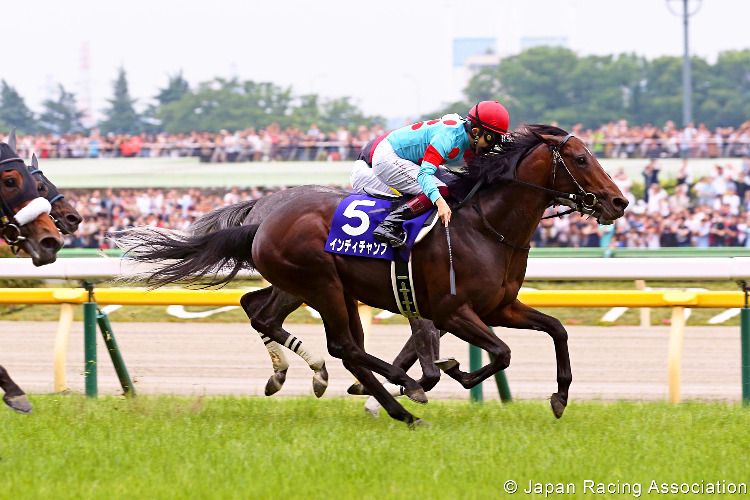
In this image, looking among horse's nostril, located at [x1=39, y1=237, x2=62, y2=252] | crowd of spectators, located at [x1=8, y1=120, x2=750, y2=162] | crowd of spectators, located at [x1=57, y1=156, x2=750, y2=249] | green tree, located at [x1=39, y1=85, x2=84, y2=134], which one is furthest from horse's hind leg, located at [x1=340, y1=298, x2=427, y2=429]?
green tree, located at [x1=39, y1=85, x2=84, y2=134]

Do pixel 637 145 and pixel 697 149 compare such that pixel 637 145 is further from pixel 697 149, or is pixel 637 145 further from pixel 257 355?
pixel 257 355

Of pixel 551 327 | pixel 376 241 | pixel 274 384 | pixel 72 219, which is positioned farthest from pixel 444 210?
pixel 72 219

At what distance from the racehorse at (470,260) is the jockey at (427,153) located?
0.12 m

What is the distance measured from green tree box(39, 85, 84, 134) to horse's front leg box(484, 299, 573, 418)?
46329 mm

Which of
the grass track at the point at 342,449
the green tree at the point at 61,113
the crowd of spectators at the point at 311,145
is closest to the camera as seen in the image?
the grass track at the point at 342,449

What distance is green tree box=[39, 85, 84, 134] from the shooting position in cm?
4953

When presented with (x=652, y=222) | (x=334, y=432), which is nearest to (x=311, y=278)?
(x=334, y=432)

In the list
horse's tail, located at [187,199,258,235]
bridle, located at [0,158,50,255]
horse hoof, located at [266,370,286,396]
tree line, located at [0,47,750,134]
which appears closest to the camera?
bridle, located at [0,158,50,255]

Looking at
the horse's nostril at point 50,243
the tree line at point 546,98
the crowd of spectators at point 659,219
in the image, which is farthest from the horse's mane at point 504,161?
the tree line at point 546,98

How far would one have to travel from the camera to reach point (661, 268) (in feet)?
21.1

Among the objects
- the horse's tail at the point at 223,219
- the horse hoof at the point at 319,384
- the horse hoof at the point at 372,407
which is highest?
the horse's tail at the point at 223,219

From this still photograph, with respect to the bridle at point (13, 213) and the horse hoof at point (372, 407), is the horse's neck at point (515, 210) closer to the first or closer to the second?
the horse hoof at point (372, 407)

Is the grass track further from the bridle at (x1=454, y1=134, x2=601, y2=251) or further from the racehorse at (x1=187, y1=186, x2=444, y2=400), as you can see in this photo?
the bridle at (x1=454, y1=134, x2=601, y2=251)

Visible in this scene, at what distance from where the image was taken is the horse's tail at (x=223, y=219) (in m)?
6.54
